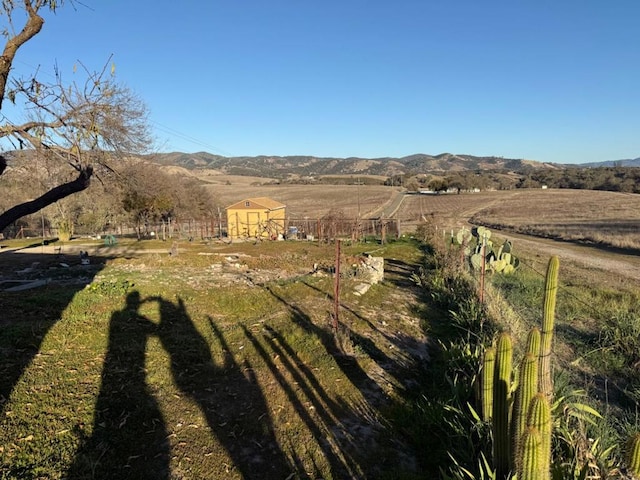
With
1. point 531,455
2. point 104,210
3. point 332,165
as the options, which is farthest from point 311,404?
point 332,165

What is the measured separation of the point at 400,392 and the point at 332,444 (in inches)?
58.9

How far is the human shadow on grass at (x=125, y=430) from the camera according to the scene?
3.36 m

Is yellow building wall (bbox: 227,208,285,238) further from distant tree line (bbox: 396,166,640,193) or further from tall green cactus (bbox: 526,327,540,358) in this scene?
distant tree line (bbox: 396,166,640,193)

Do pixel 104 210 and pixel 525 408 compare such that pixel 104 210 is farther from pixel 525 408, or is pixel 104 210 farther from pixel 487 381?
pixel 525 408

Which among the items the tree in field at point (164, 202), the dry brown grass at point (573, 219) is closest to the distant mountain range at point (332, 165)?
the dry brown grass at point (573, 219)

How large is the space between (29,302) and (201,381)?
539 centimetres

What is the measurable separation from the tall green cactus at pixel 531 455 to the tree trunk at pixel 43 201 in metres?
6.77

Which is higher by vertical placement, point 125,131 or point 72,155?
point 125,131

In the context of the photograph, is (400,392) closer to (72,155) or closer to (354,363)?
(354,363)

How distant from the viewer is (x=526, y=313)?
8.27m

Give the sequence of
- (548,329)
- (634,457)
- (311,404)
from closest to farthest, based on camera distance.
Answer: (634,457) < (548,329) < (311,404)

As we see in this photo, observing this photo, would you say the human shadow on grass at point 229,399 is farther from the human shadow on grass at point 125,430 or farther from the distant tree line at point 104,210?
the distant tree line at point 104,210

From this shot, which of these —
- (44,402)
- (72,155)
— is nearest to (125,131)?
(72,155)

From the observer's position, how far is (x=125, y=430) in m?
3.92
